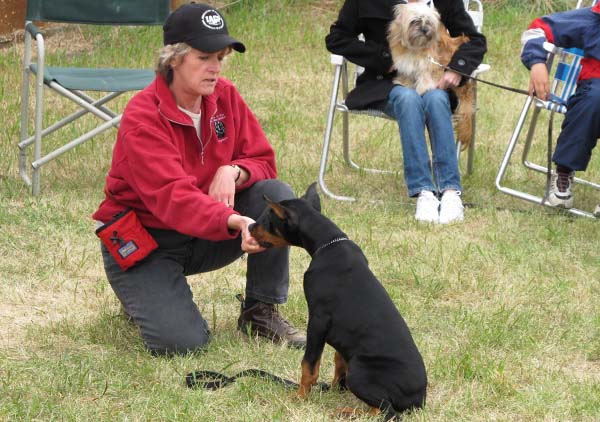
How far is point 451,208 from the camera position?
538 cm

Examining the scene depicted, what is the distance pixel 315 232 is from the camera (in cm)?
309

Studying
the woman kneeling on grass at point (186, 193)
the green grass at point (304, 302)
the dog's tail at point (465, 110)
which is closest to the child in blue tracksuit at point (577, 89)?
the green grass at point (304, 302)

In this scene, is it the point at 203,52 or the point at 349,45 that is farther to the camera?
the point at 349,45

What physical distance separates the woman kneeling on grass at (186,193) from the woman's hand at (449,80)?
6.30 feet

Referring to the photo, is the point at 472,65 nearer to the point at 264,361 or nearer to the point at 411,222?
the point at 411,222

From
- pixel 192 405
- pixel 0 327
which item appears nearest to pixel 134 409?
pixel 192 405

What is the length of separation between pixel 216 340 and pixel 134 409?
2.13 ft

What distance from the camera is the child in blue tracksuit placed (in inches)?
206

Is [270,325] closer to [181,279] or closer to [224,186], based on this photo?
[181,279]

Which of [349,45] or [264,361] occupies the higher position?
[349,45]

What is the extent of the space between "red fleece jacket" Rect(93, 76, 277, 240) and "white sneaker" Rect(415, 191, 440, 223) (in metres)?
1.61

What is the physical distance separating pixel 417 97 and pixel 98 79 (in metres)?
1.71

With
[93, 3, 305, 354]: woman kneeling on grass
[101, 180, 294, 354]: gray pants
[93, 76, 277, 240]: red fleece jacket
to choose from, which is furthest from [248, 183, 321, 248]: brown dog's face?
[101, 180, 294, 354]: gray pants

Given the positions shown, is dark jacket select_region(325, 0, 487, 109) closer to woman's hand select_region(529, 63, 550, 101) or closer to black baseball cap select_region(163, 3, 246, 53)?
woman's hand select_region(529, 63, 550, 101)
